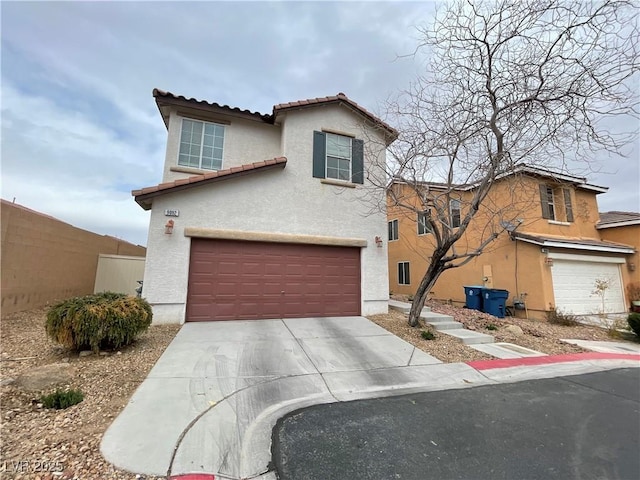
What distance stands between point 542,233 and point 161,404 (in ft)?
48.5

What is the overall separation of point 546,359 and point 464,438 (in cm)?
472

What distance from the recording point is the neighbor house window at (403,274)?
17125mm

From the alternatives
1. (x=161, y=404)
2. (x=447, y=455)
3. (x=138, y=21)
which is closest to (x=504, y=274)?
(x=447, y=455)

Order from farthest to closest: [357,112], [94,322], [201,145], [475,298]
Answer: [475,298] → [357,112] → [201,145] → [94,322]

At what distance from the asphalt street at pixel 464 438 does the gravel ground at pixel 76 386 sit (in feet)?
5.14

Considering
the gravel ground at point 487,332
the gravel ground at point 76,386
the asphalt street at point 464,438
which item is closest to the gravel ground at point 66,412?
the gravel ground at point 76,386

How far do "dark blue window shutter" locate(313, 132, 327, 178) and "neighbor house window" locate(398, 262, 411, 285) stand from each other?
1006 cm

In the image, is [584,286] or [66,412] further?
[584,286]

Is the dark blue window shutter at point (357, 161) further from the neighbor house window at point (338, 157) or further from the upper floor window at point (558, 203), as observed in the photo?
the upper floor window at point (558, 203)

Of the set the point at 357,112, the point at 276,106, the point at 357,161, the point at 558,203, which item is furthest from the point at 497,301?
the point at 276,106

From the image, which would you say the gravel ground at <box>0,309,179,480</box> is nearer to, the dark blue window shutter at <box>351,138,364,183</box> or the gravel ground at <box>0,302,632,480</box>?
the gravel ground at <box>0,302,632,480</box>

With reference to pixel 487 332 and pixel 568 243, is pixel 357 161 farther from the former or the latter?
pixel 568 243

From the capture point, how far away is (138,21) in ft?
24.1

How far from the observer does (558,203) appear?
13.3 metres
